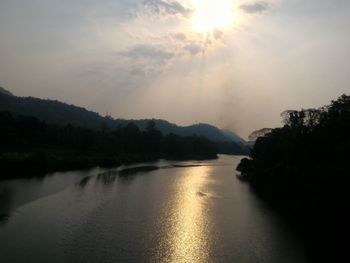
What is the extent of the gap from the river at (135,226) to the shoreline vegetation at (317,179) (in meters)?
2.44

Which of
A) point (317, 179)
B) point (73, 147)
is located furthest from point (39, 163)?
point (317, 179)

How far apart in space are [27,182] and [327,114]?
3633 cm

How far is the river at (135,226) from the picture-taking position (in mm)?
22219

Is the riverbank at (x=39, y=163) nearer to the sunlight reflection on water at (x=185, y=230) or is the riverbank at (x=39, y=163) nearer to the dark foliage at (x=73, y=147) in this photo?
the dark foliage at (x=73, y=147)

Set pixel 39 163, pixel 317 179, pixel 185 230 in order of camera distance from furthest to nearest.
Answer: pixel 39 163
pixel 317 179
pixel 185 230

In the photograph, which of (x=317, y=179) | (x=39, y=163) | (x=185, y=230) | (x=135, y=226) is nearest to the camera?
(x=185, y=230)

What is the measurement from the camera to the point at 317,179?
35.2 metres

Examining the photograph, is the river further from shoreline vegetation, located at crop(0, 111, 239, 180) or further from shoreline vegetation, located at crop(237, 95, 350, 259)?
shoreline vegetation, located at crop(0, 111, 239, 180)

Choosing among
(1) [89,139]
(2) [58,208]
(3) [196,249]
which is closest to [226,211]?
(3) [196,249]

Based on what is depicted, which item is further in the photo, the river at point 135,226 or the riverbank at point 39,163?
the riverbank at point 39,163

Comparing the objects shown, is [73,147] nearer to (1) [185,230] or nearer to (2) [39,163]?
(2) [39,163]

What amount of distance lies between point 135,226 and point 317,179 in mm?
17826

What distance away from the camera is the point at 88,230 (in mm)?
26344

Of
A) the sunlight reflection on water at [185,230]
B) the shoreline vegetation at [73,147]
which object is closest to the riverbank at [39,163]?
the shoreline vegetation at [73,147]
